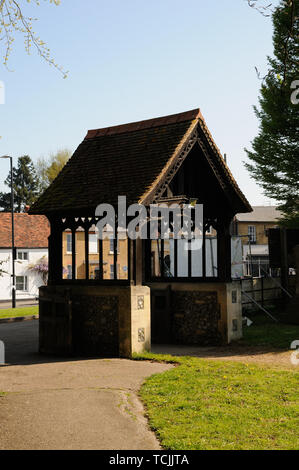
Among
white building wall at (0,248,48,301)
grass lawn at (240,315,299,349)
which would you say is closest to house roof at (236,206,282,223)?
white building wall at (0,248,48,301)

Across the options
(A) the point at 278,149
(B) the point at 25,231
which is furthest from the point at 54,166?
(A) the point at 278,149

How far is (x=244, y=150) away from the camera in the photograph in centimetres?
2828

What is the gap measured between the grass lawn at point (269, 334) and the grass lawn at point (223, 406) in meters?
4.17

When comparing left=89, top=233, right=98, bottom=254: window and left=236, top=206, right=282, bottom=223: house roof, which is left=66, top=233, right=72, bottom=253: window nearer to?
left=89, top=233, right=98, bottom=254: window

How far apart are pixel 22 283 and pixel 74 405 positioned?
41.2 metres

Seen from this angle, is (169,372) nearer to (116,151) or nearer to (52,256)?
(52,256)

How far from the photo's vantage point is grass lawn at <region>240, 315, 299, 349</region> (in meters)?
16.8

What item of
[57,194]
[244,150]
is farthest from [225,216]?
→ [244,150]

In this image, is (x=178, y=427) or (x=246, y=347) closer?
(x=178, y=427)

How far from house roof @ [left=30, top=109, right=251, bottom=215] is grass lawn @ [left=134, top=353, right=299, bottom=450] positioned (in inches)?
193

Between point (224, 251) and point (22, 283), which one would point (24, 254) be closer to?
point (22, 283)

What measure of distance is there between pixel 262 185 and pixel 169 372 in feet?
57.3

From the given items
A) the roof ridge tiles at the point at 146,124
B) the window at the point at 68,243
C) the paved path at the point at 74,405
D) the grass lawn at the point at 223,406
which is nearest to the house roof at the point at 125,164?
the roof ridge tiles at the point at 146,124

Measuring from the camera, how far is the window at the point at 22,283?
4866 cm
